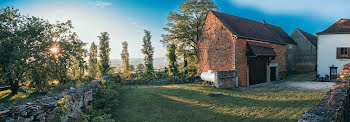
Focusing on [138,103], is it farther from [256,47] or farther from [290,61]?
[290,61]

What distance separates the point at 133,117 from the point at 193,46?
18935mm

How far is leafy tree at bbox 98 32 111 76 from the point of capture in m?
27.5

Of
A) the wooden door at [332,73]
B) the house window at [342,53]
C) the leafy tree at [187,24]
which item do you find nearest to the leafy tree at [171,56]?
the leafy tree at [187,24]

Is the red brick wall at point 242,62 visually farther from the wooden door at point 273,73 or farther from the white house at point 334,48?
the white house at point 334,48

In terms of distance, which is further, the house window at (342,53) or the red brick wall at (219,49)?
the house window at (342,53)

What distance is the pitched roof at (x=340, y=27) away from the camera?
61.8 feet

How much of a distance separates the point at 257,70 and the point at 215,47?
5.06 metres

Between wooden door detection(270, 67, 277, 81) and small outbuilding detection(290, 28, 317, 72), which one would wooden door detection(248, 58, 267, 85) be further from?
small outbuilding detection(290, 28, 317, 72)

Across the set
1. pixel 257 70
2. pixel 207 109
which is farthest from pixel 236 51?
pixel 207 109

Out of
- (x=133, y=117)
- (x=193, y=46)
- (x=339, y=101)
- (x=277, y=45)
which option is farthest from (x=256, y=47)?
(x=133, y=117)

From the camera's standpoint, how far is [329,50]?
19625 millimetres

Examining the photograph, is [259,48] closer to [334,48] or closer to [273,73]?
[273,73]

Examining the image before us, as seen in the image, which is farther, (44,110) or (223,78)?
(223,78)

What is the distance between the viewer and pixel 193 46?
24.9 m
